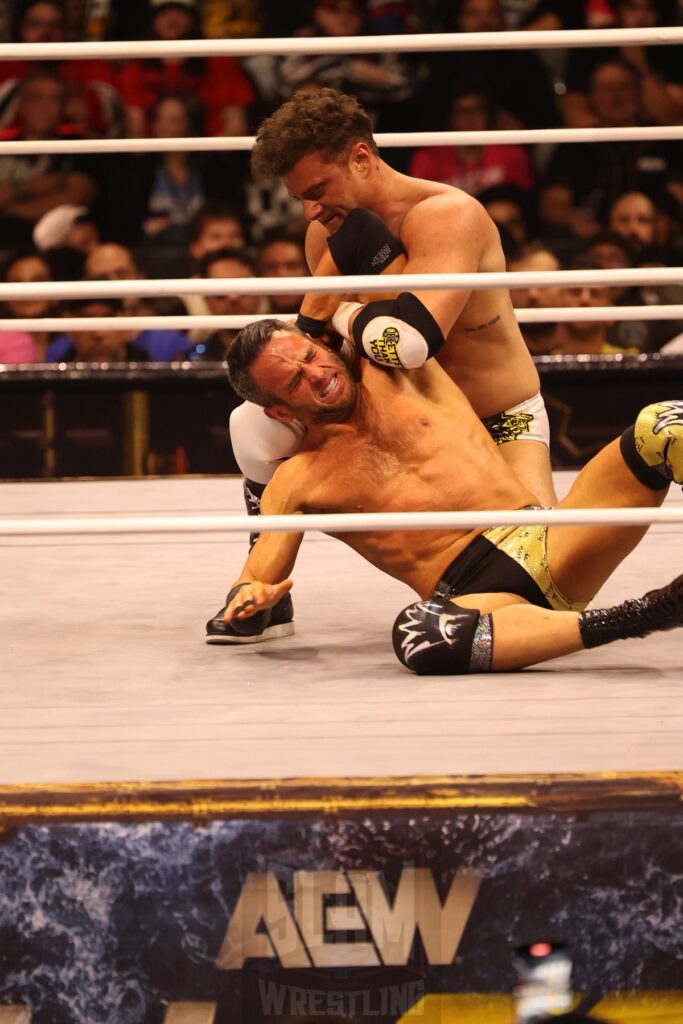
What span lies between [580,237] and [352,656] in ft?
7.81

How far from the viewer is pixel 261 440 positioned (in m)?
1.96

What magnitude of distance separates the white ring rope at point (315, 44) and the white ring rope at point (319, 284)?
0.28m

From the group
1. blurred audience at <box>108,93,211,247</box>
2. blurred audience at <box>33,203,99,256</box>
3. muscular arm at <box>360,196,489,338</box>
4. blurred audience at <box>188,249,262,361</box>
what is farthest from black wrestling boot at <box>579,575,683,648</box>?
blurred audience at <box>108,93,211,247</box>

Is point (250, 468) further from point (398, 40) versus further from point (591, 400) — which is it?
point (591, 400)

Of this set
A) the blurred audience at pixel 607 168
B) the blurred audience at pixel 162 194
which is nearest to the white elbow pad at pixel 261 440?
the blurred audience at pixel 162 194

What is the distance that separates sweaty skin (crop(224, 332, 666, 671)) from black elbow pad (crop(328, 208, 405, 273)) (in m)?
0.12

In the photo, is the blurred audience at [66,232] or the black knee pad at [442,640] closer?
the black knee pad at [442,640]

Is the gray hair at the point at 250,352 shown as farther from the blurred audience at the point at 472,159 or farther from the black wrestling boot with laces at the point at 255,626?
the blurred audience at the point at 472,159

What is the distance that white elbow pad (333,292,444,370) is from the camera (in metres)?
1.75

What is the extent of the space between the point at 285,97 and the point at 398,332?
7.95 feet

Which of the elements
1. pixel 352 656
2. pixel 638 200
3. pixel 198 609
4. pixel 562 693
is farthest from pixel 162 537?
pixel 638 200

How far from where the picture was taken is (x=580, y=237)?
3.93 metres

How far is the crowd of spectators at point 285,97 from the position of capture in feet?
12.5

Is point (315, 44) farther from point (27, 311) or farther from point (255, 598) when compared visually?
point (27, 311)
